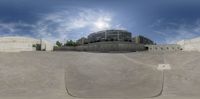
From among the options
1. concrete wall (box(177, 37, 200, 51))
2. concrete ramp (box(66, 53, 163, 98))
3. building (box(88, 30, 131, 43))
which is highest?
building (box(88, 30, 131, 43))

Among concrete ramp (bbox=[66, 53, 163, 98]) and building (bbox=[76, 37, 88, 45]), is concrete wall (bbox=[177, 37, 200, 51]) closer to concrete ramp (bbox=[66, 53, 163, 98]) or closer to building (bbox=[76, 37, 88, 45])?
building (bbox=[76, 37, 88, 45])

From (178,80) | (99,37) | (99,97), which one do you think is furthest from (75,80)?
A: (99,37)

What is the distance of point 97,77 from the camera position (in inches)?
1067

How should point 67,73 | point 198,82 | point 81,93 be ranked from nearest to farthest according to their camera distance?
1. point 81,93
2. point 198,82
3. point 67,73

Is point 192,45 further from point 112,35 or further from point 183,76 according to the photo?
point 183,76

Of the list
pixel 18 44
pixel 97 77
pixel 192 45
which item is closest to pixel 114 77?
pixel 97 77

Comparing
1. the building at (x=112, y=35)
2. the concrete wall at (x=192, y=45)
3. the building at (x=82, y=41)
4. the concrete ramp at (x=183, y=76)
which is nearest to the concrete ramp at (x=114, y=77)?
the concrete ramp at (x=183, y=76)

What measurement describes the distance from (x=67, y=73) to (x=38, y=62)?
5304mm

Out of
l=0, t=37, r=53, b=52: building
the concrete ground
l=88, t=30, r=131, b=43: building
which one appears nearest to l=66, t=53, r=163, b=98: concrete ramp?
the concrete ground

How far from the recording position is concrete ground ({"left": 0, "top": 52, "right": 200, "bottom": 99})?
22.2m

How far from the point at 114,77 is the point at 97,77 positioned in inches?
70.3

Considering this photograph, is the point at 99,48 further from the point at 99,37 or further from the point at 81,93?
the point at 81,93

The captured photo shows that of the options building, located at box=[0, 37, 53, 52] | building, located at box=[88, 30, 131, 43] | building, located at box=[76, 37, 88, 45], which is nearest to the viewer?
building, located at box=[0, 37, 53, 52]

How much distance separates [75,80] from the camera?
26.0 meters
